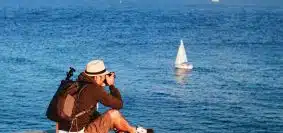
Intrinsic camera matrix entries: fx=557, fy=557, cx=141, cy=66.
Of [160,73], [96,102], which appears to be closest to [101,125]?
[96,102]

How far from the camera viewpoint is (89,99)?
792 cm

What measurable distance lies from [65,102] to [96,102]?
475 mm

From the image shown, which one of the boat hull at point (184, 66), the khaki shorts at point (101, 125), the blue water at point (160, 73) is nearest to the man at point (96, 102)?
the khaki shorts at point (101, 125)

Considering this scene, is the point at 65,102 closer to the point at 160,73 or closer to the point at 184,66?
the point at 160,73

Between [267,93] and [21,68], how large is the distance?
4053cm

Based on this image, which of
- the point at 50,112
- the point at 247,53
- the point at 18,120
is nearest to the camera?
the point at 50,112

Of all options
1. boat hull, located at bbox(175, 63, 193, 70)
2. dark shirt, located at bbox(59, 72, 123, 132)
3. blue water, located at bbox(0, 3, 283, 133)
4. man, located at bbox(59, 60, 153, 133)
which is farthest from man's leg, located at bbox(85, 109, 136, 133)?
boat hull, located at bbox(175, 63, 193, 70)

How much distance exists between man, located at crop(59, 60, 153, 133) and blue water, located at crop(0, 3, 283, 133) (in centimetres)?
4673

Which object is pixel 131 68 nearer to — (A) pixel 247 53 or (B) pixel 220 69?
(B) pixel 220 69

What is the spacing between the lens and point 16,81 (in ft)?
274

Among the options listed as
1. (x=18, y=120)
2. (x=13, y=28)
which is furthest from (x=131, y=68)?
(x=13, y=28)

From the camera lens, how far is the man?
7.90 metres

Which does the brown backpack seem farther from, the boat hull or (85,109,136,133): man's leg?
the boat hull

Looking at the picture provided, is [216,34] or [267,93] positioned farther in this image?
[216,34]
